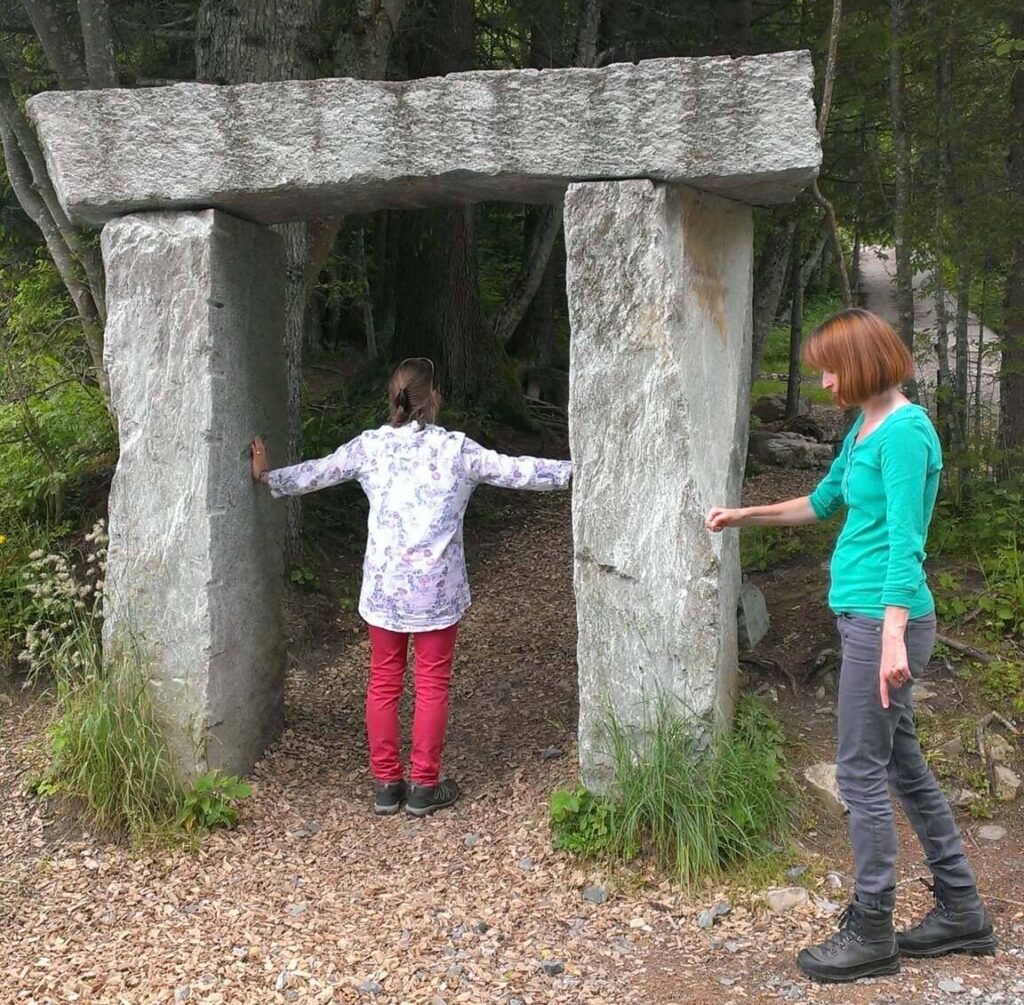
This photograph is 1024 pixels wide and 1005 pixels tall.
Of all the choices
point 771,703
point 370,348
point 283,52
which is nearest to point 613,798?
point 771,703

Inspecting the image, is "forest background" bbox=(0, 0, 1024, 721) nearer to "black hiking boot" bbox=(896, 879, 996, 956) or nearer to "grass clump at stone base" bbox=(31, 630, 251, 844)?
"grass clump at stone base" bbox=(31, 630, 251, 844)

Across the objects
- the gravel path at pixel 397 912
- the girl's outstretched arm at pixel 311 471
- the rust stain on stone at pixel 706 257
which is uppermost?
the rust stain on stone at pixel 706 257

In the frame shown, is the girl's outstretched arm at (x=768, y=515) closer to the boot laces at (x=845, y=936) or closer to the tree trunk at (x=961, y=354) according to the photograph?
the boot laces at (x=845, y=936)

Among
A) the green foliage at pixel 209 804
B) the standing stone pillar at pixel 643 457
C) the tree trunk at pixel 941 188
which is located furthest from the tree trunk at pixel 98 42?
the tree trunk at pixel 941 188

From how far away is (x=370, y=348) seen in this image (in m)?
9.73

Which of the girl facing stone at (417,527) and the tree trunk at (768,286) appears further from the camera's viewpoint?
the tree trunk at (768,286)

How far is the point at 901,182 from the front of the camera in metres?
5.81

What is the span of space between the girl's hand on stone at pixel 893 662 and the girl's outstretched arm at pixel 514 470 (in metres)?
1.35

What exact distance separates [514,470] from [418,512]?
391mm

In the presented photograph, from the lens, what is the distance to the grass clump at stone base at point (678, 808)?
366 cm

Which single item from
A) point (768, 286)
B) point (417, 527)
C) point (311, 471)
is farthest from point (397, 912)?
point (768, 286)

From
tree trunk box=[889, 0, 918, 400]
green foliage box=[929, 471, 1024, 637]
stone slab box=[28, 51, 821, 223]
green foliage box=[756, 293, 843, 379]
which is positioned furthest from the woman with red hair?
green foliage box=[756, 293, 843, 379]

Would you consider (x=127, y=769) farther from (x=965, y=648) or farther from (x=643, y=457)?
(x=965, y=648)

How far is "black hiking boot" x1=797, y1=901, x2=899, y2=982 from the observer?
3.09 meters
